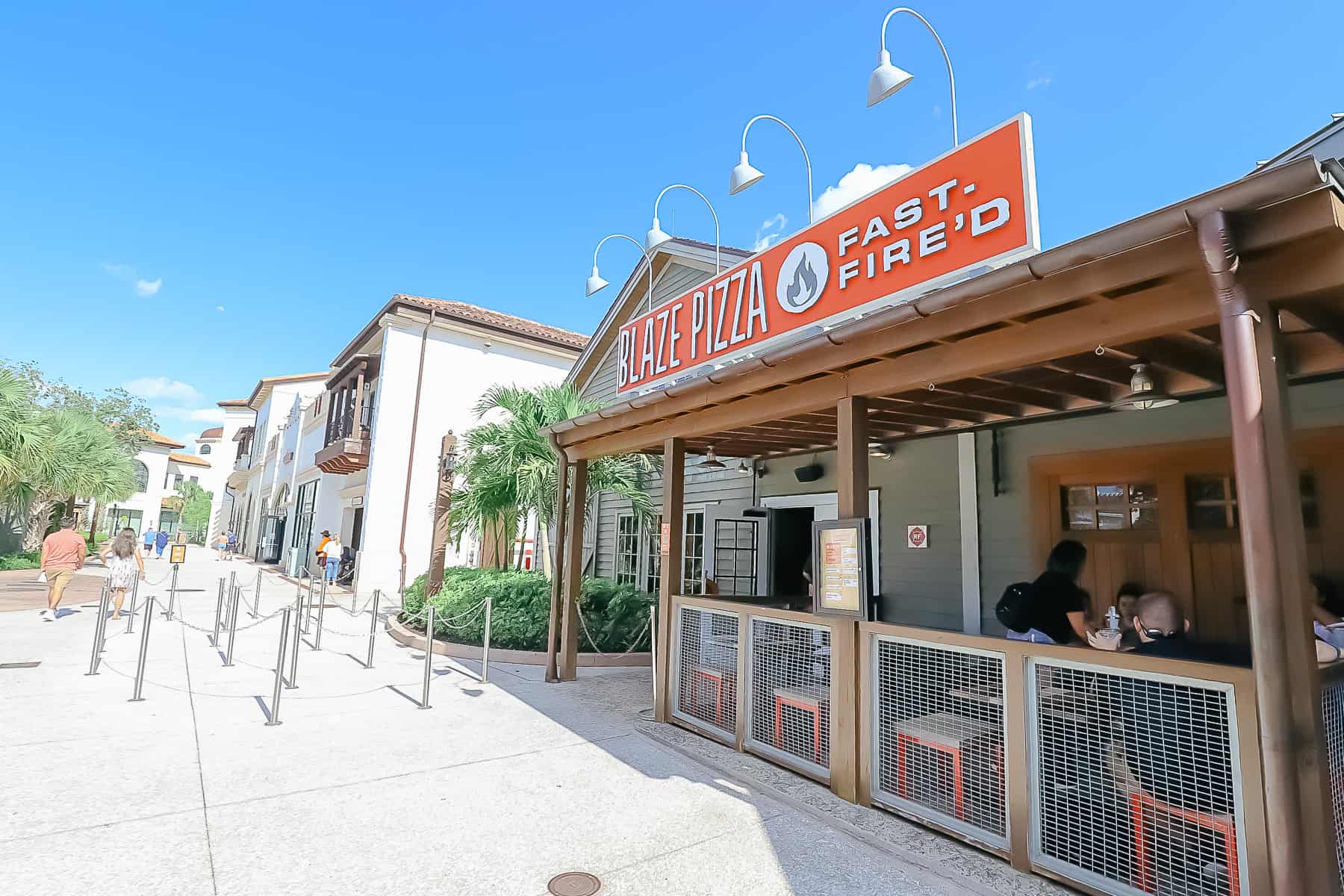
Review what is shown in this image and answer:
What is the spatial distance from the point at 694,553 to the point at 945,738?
6.97 metres

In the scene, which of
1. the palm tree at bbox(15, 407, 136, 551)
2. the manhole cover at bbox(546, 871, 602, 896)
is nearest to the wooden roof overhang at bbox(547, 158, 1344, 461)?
the manhole cover at bbox(546, 871, 602, 896)

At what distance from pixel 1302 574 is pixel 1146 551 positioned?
3.23 metres

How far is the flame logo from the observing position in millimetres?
6207

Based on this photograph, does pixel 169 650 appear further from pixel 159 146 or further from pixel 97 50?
pixel 159 146

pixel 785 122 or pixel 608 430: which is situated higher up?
pixel 785 122

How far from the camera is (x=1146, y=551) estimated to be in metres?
5.22

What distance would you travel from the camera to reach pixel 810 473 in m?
8.14

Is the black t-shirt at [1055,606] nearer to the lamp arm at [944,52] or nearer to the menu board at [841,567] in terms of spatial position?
the menu board at [841,567]

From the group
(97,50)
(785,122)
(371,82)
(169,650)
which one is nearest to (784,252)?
(785,122)

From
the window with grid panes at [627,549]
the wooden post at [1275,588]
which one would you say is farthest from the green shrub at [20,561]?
the wooden post at [1275,588]

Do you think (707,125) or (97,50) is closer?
(707,125)

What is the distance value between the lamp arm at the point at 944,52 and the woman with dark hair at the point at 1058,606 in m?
3.44

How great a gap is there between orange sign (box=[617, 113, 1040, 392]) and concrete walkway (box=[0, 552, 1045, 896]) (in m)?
3.88

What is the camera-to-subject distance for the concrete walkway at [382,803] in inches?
122
